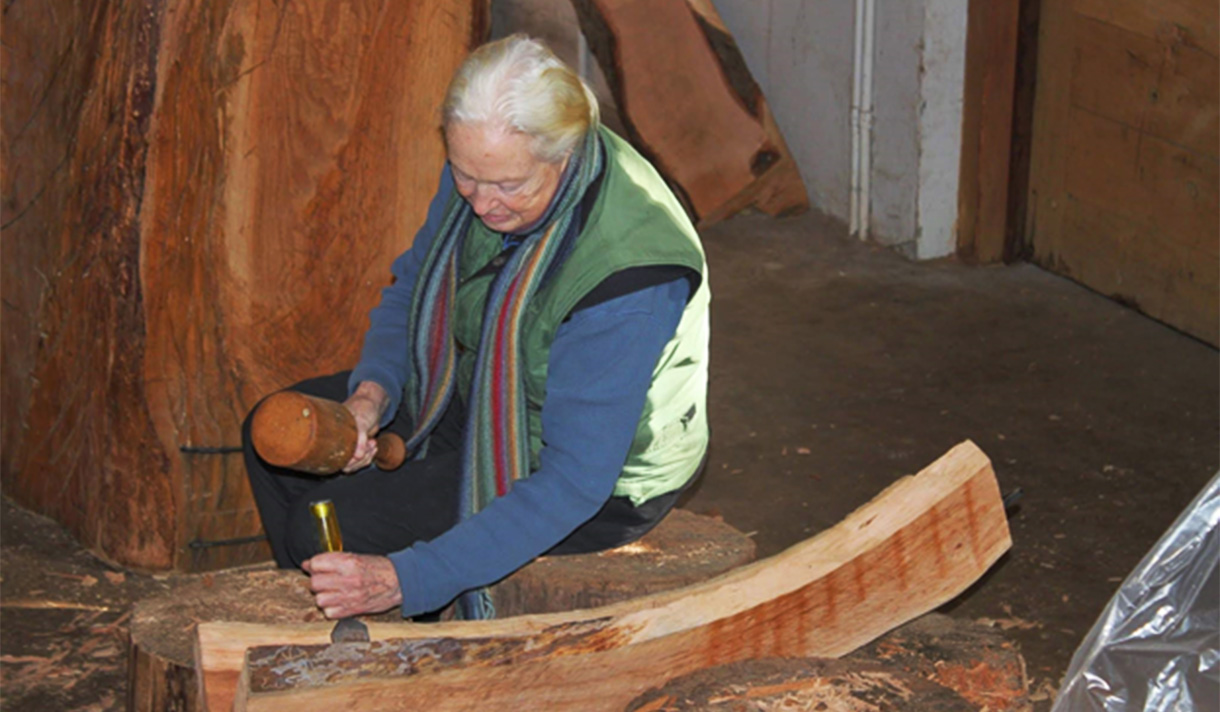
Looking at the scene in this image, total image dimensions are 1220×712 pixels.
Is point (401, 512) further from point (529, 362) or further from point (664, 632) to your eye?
point (664, 632)

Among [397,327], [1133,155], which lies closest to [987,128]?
[1133,155]

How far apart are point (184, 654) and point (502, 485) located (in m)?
0.56

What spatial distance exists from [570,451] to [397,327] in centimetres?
70

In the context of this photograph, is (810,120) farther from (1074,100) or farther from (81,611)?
(81,611)

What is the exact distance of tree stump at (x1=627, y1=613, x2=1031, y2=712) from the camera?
2.22m

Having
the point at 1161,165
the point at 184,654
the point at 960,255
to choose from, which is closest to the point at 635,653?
the point at 184,654

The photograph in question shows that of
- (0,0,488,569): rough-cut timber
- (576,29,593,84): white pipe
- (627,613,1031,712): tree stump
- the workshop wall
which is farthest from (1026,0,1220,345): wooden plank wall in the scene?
(627,613,1031,712): tree stump

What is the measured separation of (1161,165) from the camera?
5.01m

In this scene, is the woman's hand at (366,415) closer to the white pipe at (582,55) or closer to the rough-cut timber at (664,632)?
the rough-cut timber at (664,632)

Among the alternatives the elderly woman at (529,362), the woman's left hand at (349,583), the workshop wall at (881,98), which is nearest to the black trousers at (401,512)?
the elderly woman at (529,362)

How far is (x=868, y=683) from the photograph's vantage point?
2277mm

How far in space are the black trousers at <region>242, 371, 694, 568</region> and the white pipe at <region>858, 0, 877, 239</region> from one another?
3085 millimetres

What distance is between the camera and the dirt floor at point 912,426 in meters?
3.56

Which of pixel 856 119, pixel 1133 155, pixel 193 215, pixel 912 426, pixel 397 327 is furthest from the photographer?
pixel 856 119
